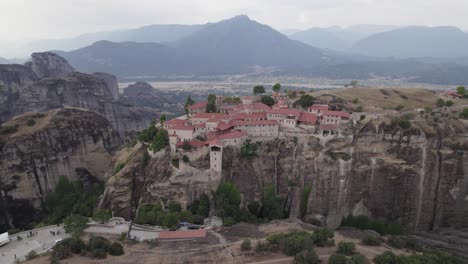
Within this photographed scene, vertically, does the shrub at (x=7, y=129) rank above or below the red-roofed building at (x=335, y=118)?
below

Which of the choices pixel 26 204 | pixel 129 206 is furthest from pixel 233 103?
pixel 26 204

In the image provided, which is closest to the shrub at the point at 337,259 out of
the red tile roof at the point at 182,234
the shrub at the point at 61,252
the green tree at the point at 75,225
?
the red tile roof at the point at 182,234

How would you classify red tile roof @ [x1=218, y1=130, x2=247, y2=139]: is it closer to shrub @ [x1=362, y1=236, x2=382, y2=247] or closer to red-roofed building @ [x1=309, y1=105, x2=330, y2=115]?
red-roofed building @ [x1=309, y1=105, x2=330, y2=115]

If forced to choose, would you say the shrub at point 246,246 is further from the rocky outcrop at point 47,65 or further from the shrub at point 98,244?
the rocky outcrop at point 47,65

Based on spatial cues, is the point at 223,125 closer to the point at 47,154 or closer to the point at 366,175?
the point at 366,175

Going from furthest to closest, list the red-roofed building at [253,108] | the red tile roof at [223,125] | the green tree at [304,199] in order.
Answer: the red-roofed building at [253,108], the green tree at [304,199], the red tile roof at [223,125]

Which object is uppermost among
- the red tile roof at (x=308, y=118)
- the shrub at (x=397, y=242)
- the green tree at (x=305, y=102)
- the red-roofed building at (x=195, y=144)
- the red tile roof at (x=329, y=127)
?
the green tree at (x=305, y=102)

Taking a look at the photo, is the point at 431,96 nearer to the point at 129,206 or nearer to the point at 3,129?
the point at 129,206
